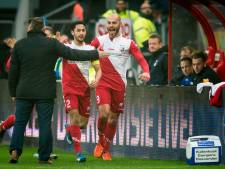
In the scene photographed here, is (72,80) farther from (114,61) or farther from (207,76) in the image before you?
(207,76)

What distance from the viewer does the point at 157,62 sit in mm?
22359

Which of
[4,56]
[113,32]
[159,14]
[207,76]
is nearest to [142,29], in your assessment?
[159,14]

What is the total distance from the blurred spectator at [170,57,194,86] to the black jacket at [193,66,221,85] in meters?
0.61

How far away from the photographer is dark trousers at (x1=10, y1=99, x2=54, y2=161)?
56.6 ft

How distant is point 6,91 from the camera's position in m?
22.6

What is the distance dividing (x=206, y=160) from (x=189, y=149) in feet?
0.98

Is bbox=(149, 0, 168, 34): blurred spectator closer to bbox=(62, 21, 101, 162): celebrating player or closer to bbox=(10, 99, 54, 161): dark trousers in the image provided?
bbox=(62, 21, 101, 162): celebrating player

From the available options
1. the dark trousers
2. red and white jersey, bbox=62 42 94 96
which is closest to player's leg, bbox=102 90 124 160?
red and white jersey, bbox=62 42 94 96

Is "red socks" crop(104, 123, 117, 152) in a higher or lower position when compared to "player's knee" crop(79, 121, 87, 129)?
lower

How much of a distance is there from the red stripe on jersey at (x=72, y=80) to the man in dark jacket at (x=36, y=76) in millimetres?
1166

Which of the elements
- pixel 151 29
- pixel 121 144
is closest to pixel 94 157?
pixel 121 144

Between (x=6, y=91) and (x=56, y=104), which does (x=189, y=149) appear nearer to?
(x=56, y=104)

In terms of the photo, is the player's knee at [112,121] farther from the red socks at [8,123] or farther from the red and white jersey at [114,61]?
the red socks at [8,123]

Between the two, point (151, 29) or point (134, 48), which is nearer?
point (134, 48)
